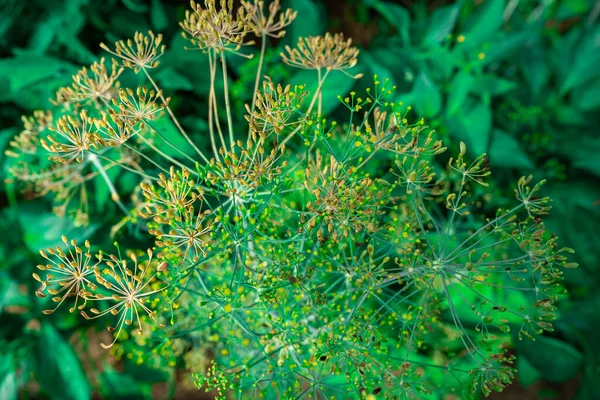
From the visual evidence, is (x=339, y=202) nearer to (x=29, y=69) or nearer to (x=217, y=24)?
(x=217, y=24)

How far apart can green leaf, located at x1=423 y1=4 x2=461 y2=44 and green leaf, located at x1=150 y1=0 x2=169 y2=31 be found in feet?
1.80

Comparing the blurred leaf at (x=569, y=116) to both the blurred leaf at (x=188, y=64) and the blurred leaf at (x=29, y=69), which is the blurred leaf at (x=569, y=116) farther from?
the blurred leaf at (x=29, y=69)

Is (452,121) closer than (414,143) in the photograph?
No

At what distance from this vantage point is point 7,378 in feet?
2.94

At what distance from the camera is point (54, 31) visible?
2.97 feet

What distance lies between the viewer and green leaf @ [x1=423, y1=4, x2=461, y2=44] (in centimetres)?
103

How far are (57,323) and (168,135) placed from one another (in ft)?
1.55

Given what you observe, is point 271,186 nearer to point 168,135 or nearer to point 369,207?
point 369,207

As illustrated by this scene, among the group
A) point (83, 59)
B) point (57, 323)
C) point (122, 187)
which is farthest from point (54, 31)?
point (57, 323)

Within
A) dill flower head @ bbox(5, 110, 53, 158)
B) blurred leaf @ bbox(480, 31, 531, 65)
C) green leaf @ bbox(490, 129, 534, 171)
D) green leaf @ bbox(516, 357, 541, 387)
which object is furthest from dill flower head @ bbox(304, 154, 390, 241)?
green leaf @ bbox(516, 357, 541, 387)

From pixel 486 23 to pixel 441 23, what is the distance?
96 millimetres

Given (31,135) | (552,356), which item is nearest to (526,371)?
(552,356)

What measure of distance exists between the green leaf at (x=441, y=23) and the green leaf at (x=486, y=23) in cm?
5

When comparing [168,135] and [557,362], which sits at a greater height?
[168,135]
